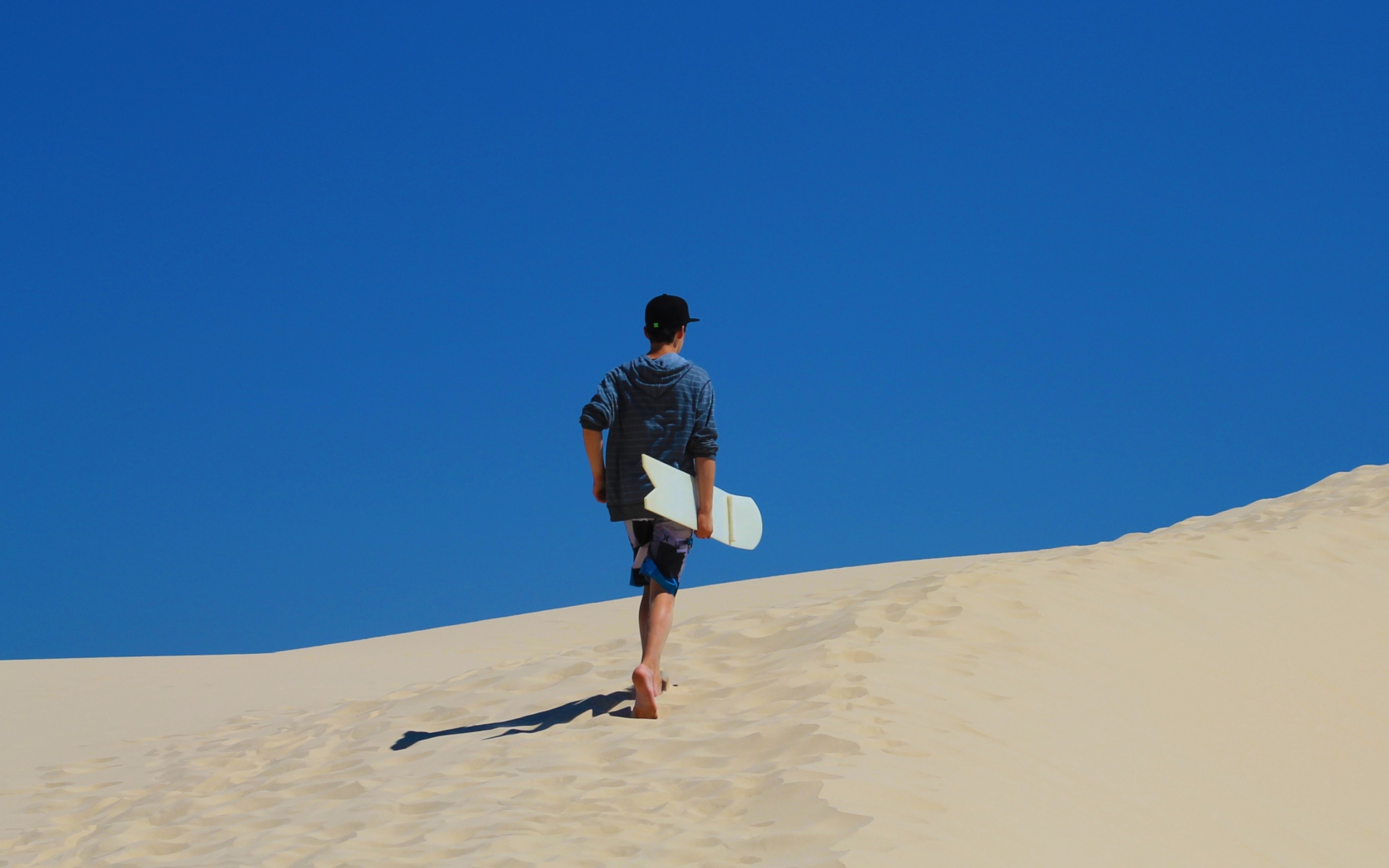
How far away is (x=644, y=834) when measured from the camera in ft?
13.7

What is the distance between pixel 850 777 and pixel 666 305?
8.36 ft

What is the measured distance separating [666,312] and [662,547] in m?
1.21

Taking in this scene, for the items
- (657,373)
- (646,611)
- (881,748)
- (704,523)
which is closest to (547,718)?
(646,611)

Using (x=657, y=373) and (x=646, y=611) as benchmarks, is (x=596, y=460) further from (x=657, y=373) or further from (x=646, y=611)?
(x=646, y=611)

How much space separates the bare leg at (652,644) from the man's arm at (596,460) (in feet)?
1.78

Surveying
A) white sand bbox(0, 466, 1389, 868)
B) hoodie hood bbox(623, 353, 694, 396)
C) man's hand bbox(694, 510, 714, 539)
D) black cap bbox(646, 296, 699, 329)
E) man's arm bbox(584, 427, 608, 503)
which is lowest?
white sand bbox(0, 466, 1389, 868)

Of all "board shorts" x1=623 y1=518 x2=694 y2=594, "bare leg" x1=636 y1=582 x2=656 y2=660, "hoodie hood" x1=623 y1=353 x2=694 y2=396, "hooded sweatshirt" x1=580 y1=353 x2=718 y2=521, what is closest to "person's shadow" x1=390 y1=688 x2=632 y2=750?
"bare leg" x1=636 y1=582 x2=656 y2=660

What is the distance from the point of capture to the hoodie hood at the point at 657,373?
5531 millimetres

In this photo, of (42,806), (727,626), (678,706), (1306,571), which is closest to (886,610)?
(727,626)

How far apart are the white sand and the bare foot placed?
12 centimetres

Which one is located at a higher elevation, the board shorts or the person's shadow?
the board shorts

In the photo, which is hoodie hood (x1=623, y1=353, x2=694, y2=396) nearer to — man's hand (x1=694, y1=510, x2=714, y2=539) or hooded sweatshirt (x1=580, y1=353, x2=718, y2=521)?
hooded sweatshirt (x1=580, y1=353, x2=718, y2=521)

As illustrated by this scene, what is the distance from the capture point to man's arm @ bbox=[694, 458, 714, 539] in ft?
18.2

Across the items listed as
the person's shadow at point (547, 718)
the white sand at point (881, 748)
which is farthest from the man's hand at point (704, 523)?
the person's shadow at point (547, 718)
